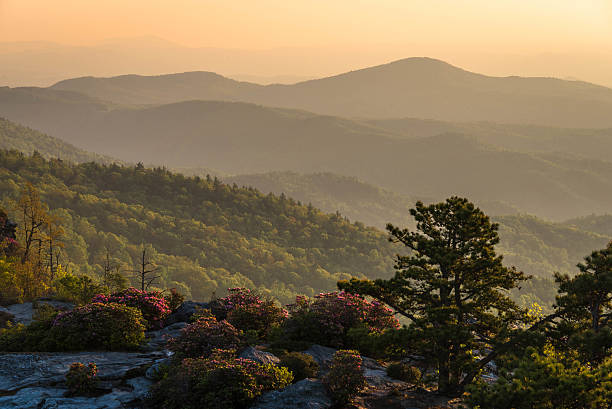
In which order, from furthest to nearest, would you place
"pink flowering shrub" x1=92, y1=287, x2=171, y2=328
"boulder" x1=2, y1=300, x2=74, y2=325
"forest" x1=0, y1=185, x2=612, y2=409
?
"boulder" x1=2, y1=300, x2=74, y2=325 < "pink flowering shrub" x1=92, y1=287, x2=171, y2=328 < "forest" x1=0, y1=185, x2=612, y2=409

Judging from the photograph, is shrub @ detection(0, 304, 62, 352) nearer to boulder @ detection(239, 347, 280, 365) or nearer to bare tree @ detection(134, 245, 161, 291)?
bare tree @ detection(134, 245, 161, 291)

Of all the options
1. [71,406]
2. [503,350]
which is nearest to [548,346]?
[503,350]

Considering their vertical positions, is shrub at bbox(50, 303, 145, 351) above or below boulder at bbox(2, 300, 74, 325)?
above

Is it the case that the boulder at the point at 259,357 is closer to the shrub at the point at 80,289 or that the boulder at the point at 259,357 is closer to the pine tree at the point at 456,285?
the pine tree at the point at 456,285

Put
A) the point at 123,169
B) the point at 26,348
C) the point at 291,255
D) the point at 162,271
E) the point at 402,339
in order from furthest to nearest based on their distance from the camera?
1. the point at 123,169
2. the point at 291,255
3. the point at 162,271
4. the point at 26,348
5. the point at 402,339

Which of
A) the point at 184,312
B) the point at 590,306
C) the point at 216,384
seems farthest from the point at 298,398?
the point at 184,312

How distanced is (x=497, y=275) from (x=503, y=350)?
8.12 ft

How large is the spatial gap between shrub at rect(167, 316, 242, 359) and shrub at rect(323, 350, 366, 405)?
4.63m

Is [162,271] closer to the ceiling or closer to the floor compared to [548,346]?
closer to the floor

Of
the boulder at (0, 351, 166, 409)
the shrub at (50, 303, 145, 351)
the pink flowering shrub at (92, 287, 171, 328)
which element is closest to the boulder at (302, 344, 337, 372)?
the boulder at (0, 351, 166, 409)

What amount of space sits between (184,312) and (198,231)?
431 ft

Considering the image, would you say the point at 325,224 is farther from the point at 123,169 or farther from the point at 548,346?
the point at 548,346

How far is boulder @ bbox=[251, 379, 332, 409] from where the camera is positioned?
15.3 meters

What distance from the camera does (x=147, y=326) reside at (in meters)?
24.6
